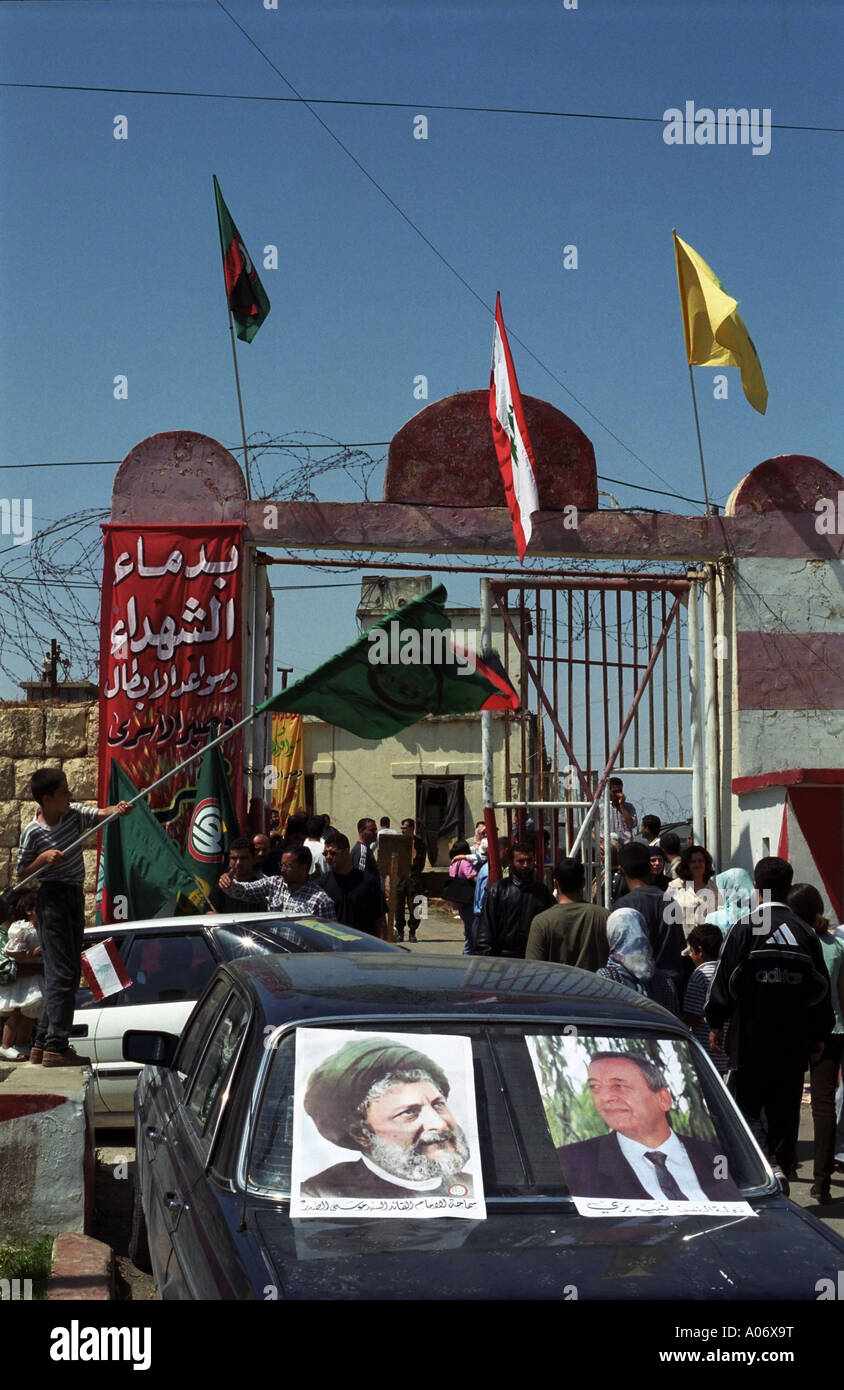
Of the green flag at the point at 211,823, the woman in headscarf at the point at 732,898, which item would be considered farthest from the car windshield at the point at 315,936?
the green flag at the point at 211,823

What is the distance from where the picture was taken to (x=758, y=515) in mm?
13312

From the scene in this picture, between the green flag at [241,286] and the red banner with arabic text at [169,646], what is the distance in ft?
6.91

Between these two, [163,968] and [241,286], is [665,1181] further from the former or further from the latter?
[241,286]

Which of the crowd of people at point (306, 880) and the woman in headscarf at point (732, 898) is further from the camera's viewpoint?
the crowd of people at point (306, 880)

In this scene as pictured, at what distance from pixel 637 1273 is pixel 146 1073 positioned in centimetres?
309

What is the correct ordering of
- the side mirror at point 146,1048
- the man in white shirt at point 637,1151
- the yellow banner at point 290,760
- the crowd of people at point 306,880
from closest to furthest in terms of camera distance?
the man in white shirt at point 637,1151
the side mirror at point 146,1048
the crowd of people at point 306,880
the yellow banner at point 290,760

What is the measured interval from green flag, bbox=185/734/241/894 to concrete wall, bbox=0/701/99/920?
71.9 inches

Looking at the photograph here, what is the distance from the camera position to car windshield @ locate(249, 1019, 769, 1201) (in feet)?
12.0

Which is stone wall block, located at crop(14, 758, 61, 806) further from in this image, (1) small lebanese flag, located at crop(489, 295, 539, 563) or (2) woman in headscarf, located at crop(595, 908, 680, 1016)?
(2) woman in headscarf, located at crop(595, 908, 680, 1016)

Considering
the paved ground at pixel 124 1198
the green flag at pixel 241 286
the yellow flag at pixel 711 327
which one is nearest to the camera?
the paved ground at pixel 124 1198

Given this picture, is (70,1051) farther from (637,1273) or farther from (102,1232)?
(637,1273)

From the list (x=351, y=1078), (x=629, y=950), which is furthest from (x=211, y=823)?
(x=351, y=1078)

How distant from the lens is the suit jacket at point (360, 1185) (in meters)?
3.55

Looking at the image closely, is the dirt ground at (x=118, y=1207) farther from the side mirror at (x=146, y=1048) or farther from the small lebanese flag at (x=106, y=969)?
the side mirror at (x=146, y=1048)
